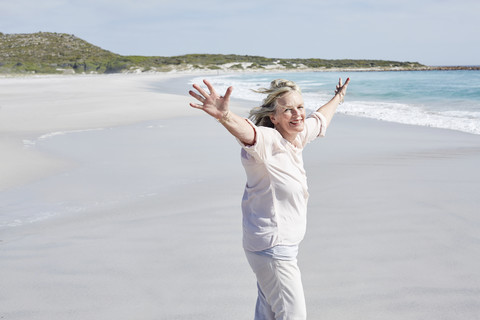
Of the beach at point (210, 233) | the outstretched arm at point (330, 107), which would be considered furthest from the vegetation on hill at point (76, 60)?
the outstretched arm at point (330, 107)

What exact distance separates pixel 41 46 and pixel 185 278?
428 feet

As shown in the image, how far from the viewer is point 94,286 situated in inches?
134

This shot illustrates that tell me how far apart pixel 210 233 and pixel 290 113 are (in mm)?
2354

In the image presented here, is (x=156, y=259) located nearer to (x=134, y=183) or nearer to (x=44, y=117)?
(x=134, y=183)

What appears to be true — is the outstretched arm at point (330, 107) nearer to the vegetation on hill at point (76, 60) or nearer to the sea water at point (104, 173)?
the sea water at point (104, 173)

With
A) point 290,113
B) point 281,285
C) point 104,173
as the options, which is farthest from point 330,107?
point 104,173

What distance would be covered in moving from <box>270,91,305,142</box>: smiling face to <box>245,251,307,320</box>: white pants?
66 cm

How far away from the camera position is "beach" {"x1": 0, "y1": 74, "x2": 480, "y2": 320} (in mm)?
3164

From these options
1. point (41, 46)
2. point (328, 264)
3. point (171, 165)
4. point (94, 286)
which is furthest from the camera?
point (41, 46)

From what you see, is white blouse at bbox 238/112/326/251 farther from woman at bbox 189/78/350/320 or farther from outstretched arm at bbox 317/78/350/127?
outstretched arm at bbox 317/78/350/127

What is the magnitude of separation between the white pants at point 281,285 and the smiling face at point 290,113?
0.66 m

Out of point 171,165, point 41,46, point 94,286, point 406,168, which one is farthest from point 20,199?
point 41,46

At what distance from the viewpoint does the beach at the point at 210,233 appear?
316 centimetres

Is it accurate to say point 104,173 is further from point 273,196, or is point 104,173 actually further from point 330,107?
point 273,196
